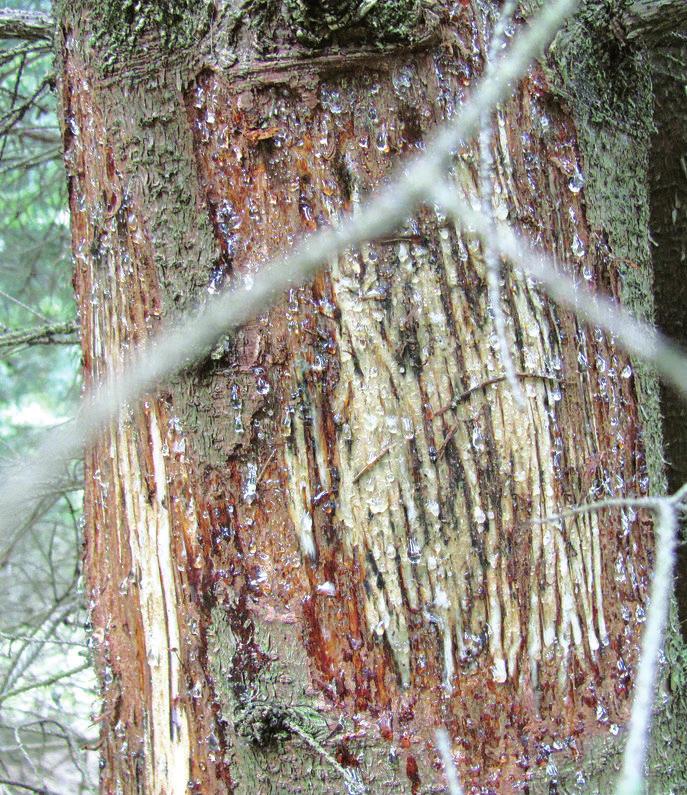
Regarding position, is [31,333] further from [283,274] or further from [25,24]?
[283,274]

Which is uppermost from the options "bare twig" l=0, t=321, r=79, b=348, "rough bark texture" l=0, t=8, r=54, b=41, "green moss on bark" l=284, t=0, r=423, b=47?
"rough bark texture" l=0, t=8, r=54, b=41

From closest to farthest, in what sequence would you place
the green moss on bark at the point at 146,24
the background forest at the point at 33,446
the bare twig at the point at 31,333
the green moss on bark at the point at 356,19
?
the green moss on bark at the point at 356,19, the green moss on bark at the point at 146,24, the bare twig at the point at 31,333, the background forest at the point at 33,446

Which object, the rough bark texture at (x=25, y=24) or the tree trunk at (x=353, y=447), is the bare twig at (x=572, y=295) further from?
the rough bark texture at (x=25, y=24)

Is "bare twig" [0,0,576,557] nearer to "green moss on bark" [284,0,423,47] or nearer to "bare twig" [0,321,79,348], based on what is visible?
"green moss on bark" [284,0,423,47]

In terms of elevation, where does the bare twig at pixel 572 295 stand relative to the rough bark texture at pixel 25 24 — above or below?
below

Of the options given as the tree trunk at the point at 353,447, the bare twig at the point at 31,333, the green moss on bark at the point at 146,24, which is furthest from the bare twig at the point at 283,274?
the bare twig at the point at 31,333

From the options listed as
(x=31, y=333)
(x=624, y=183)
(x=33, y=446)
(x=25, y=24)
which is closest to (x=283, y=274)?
(x=624, y=183)

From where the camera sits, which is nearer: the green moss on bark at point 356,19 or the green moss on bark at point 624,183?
the green moss on bark at point 356,19

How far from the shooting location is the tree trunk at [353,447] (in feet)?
3.98

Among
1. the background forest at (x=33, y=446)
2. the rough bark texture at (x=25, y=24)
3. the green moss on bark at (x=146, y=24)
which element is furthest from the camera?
the background forest at (x=33, y=446)

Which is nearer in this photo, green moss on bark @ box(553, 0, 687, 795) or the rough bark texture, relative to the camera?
green moss on bark @ box(553, 0, 687, 795)

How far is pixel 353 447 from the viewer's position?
1228 mm

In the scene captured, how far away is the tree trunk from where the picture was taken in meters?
1.21

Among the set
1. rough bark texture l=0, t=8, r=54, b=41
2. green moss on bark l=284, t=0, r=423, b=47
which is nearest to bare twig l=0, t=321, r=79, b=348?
rough bark texture l=0, t=8, r=54, b=41
